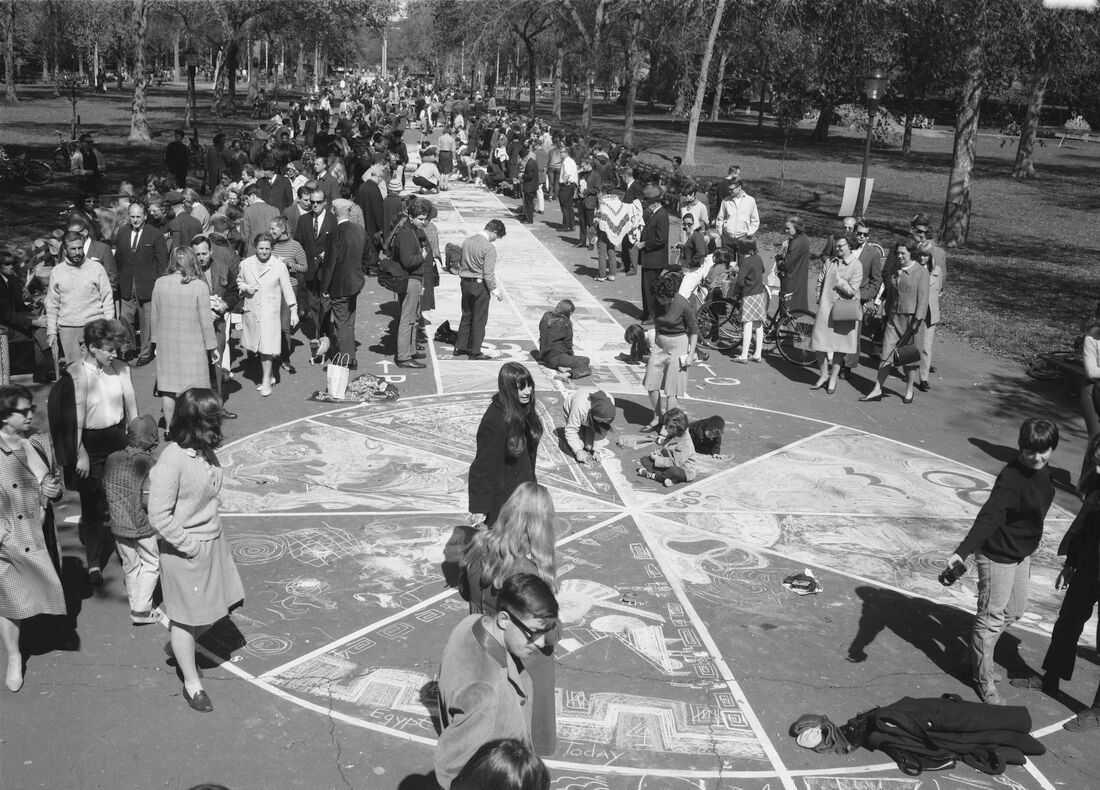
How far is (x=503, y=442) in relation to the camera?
727 cm

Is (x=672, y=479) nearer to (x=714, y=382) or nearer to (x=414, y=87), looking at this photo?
(x=714, y=382)

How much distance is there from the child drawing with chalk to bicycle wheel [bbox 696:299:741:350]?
17.0 ft

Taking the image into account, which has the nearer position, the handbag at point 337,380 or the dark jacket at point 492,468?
the dark jacket at point 492,468

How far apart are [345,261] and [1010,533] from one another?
904cm

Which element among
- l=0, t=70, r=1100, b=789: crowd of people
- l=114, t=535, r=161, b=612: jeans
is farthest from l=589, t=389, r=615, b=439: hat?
l=114, t=535, r=161, b=612: jeans

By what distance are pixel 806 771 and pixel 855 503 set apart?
15.9ft

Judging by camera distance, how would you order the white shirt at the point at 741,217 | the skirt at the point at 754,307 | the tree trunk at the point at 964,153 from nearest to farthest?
the skirt at the point at 754,307, the white shirt at the point at 741,217, the tree trunk at the point at 964,153

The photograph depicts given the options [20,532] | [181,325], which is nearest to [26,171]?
[181,325]

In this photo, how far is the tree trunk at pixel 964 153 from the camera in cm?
2303

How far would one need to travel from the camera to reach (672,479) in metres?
11.0

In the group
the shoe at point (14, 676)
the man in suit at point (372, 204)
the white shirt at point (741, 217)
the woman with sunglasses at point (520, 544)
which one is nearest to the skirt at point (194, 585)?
the shoe at point (14, 676)

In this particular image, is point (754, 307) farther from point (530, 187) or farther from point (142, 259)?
point (530, 187)

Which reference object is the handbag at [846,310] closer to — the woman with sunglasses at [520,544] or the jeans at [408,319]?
the jeans at [408,319]

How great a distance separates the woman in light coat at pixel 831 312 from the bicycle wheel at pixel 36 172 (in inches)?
896
